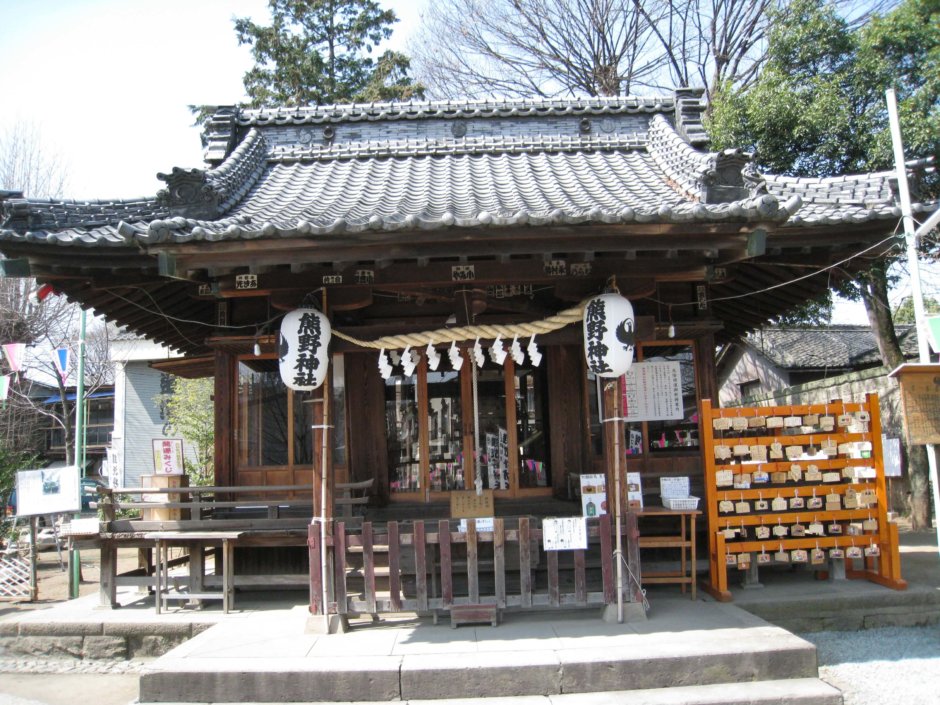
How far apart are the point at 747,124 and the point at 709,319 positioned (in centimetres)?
820

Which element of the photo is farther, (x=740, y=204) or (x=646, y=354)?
(x=646, y=354)

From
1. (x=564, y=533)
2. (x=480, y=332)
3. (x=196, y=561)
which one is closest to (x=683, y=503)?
(x=564, y=533)

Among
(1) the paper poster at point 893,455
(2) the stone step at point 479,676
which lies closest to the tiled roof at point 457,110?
(2) the stone step at point 479,676

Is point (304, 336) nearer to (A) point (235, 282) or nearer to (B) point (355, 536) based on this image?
(A) point (235, 282)

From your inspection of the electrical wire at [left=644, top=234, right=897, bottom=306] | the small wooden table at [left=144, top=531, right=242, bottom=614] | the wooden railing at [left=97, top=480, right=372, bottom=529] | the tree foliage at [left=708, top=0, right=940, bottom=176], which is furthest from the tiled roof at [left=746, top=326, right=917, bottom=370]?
the small wooden table at [left=144, top=531, right=242, bottom=614]

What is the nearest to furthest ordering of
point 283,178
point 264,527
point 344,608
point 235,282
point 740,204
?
point 740,204 → point 344,608 → point 235,282 → point 264,527 → point 283,178

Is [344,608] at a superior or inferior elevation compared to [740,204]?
inferior

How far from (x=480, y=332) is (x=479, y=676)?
3221 mm

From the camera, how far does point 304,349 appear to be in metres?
6.76

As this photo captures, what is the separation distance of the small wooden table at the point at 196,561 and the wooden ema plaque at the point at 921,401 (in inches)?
282

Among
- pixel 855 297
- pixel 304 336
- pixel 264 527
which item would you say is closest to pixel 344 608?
pixel 264 527

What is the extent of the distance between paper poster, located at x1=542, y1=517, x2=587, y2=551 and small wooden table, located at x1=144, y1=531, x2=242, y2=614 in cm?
358

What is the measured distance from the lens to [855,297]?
600 inches

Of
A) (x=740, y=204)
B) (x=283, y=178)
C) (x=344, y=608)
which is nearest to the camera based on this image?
(x=740, y=204)
